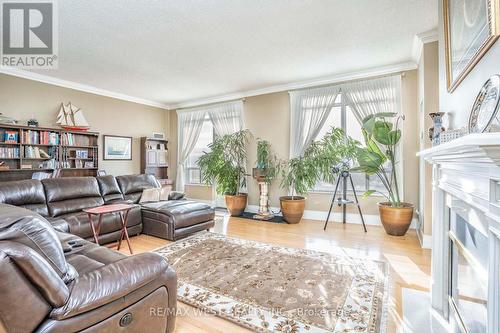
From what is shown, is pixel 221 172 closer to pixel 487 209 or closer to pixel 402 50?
pixel 402 50

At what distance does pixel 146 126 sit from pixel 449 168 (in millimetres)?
6603

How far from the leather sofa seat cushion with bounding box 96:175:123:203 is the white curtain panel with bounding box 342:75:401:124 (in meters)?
4.49

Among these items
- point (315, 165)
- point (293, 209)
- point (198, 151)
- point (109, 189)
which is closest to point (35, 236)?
point (109, 189)

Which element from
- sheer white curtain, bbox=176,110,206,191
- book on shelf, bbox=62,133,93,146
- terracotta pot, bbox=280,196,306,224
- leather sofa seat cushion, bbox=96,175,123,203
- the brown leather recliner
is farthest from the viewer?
sheer white curtain, bbox=176,110,206,191

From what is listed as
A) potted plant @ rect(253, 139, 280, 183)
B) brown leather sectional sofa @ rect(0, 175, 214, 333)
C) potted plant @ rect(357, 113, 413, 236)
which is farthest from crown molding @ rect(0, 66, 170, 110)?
potted plant @ rect(357, 113, 413, 236)

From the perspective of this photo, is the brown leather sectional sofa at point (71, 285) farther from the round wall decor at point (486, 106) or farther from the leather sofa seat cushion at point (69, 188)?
the round wall decor at point (486, 106)

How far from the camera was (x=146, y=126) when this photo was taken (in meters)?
6.58

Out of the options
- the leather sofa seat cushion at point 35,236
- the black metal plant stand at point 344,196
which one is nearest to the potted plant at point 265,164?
the black metal plant stand at point 344,196

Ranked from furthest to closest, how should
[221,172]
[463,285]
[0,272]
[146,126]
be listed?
[146,126], [221,172], [463,285], [0,272]

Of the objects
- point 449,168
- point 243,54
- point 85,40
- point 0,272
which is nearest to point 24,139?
point 85,40

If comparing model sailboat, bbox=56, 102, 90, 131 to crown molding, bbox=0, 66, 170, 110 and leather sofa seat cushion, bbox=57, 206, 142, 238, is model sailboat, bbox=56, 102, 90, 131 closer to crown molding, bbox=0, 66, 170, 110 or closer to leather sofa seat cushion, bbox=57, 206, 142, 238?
crown molding, bbox=0, 66, 170, 110

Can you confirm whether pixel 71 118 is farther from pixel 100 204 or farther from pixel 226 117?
pixel 226 117

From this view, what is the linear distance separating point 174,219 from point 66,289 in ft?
7.85

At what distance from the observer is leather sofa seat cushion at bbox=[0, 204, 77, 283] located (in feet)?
3.52
